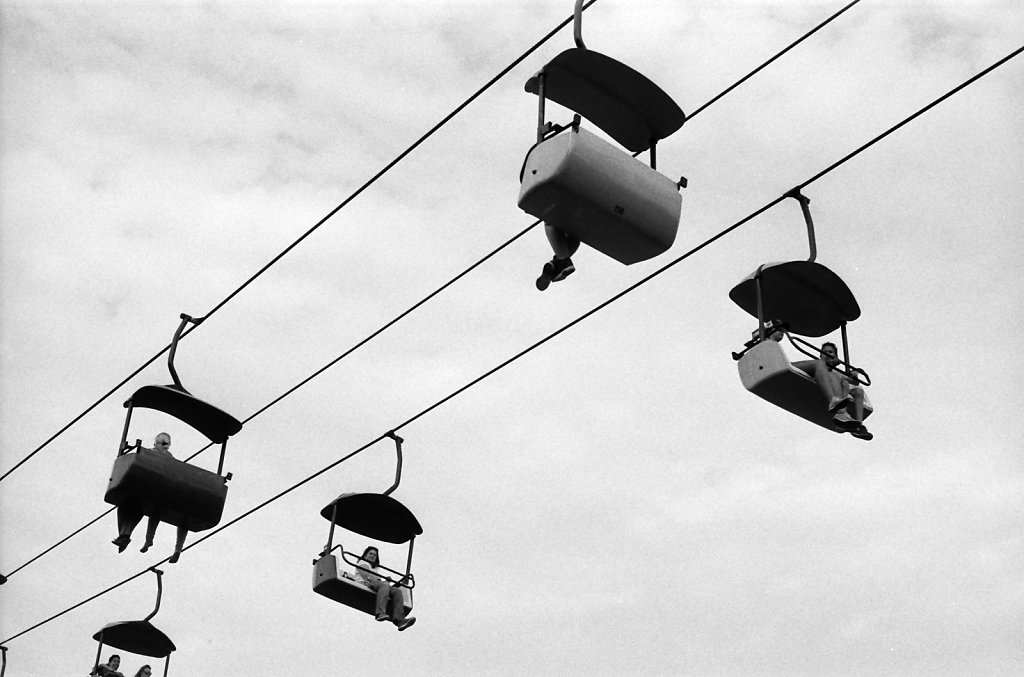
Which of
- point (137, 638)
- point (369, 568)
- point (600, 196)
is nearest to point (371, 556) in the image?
point (369, 568)

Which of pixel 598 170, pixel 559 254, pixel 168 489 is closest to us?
pixel 598 170

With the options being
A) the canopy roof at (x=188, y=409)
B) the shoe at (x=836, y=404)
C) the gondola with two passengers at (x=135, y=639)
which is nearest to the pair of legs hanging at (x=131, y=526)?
the canopy roof at (x=188, y=409)

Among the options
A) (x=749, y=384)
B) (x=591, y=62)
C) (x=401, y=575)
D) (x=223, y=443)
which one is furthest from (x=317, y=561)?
(x=591, y=62)

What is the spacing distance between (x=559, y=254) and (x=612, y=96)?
39.9 inches

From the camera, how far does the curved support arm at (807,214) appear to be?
30.6ft

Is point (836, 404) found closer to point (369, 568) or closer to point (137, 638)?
point (369, 568)

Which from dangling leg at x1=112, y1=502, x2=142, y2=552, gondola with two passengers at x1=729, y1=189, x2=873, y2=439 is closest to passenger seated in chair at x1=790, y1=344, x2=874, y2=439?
gondola with two passengers at x1=729, y1=189, x2=873, y2=439

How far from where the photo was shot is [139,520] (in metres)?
12.0

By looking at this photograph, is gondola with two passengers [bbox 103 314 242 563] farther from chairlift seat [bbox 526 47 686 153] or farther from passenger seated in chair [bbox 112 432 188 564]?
chairlift seat [bbox 526 47 686 153]

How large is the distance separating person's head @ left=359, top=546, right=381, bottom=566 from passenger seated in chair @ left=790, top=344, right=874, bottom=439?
5.08m

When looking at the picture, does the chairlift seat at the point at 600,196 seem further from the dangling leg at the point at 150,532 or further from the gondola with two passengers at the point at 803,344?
the dangling leg at the point at 150,532

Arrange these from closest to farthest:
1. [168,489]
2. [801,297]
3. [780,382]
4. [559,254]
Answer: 1. [559,254]
2. [780,382]
3. [801,297]
4. [168,489]

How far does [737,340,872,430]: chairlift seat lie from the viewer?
9586 millimetres

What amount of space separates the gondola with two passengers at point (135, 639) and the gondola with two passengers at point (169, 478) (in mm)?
3622
